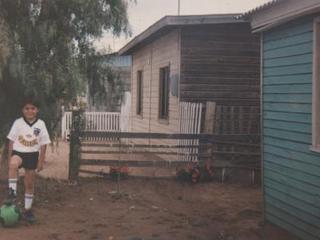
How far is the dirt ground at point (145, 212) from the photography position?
302 inches

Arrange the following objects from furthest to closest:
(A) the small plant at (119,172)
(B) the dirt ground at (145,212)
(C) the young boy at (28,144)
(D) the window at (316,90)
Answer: (A) the small plant at (119,172) < (C) the young boy at (28,144) < (B) the dirt ground at (145,212) < (D) the window at (316,90)

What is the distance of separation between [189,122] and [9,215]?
6.12 m

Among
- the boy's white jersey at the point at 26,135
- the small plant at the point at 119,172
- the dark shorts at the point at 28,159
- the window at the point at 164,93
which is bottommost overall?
the small plant at the point at 119,172

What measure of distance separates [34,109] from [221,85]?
6050mm

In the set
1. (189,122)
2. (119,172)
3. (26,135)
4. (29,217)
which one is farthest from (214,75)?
(29,217)

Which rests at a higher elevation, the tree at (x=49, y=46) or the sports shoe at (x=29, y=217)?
the tree at (x=49, y=46)

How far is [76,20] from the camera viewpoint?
10.7 meters

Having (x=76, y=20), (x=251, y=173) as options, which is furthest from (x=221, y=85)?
(x=76, y=20)

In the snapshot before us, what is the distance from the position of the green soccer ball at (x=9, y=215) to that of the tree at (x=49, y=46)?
2.57 meters

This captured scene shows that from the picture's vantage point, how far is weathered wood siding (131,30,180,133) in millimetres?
14266

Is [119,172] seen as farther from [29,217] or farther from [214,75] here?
[29,217]

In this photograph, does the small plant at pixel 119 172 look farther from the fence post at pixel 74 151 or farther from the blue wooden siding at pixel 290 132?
the blue wooden siding at pixel 290 132

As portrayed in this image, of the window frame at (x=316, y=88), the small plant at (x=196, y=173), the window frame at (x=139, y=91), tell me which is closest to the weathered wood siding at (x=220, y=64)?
the small plant at (x=196, y=173)

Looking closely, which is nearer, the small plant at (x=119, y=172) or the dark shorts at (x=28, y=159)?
the dark shorts at (x=28, y=159)
